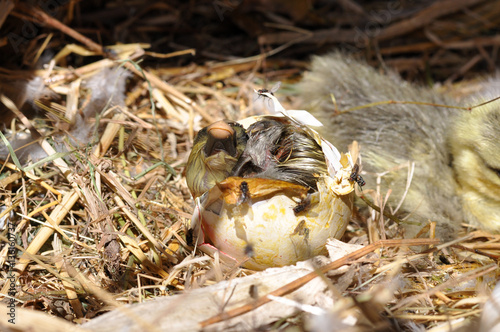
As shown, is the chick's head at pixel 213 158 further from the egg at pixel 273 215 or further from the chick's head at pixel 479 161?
the chick's head at pixel 479 161

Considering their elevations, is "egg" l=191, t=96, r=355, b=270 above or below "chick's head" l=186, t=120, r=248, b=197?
below

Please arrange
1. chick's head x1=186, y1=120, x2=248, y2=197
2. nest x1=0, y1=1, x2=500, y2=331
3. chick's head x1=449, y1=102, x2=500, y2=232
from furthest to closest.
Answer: chick's head x1=449, y1=102, x2=500, y2=232
chick's head x1=186, y1=120, x2=248, y2=197
nest x1=0, y1=1, x2=500, y2=331

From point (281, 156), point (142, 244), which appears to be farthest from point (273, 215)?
point (142, 244)

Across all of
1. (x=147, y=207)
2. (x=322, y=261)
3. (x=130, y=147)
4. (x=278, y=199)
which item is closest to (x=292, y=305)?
(x=322, y=261)

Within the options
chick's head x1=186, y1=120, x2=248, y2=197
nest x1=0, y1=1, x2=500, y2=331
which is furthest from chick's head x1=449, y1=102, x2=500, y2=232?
chick's head x1=186, y1=120, x2=248, y2=197

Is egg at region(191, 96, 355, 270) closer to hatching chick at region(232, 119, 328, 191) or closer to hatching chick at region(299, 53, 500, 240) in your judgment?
hatching chick at region(232, 119, 328, 191)

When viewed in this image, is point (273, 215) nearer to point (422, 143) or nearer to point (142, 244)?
point (142, 244)

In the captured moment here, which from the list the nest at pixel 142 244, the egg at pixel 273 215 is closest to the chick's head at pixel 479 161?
the nest at pixel 142 244
